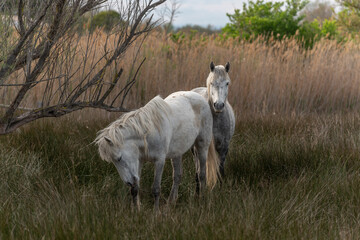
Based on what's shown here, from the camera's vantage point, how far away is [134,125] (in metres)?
3.40

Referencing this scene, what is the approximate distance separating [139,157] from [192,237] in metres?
0.87

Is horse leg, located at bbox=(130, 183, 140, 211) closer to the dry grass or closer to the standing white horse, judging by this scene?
the standing white horse

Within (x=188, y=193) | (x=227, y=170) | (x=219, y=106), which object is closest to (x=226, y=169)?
(x=227, y=170)

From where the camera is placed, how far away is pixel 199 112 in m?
4.16

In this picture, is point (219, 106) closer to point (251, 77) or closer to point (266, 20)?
point (251, 77)

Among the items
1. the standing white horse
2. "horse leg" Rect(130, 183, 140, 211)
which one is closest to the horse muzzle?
the standing white horse

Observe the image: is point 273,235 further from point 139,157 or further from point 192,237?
point 139,157

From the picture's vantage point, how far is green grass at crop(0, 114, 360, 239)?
3104 millimetres

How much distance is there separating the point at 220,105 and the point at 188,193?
102 centimetres

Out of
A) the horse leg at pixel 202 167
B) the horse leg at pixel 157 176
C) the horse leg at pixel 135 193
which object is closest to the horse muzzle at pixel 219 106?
the horse leg at pixel 202 167

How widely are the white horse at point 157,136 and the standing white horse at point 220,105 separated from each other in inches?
5.9

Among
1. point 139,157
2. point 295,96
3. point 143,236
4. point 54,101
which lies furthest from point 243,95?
point 143,236

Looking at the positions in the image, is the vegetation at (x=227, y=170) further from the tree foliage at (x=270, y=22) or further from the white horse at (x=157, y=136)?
the tree foliage at (x=270, y=22)

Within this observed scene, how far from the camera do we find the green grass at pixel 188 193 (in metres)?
3.10
